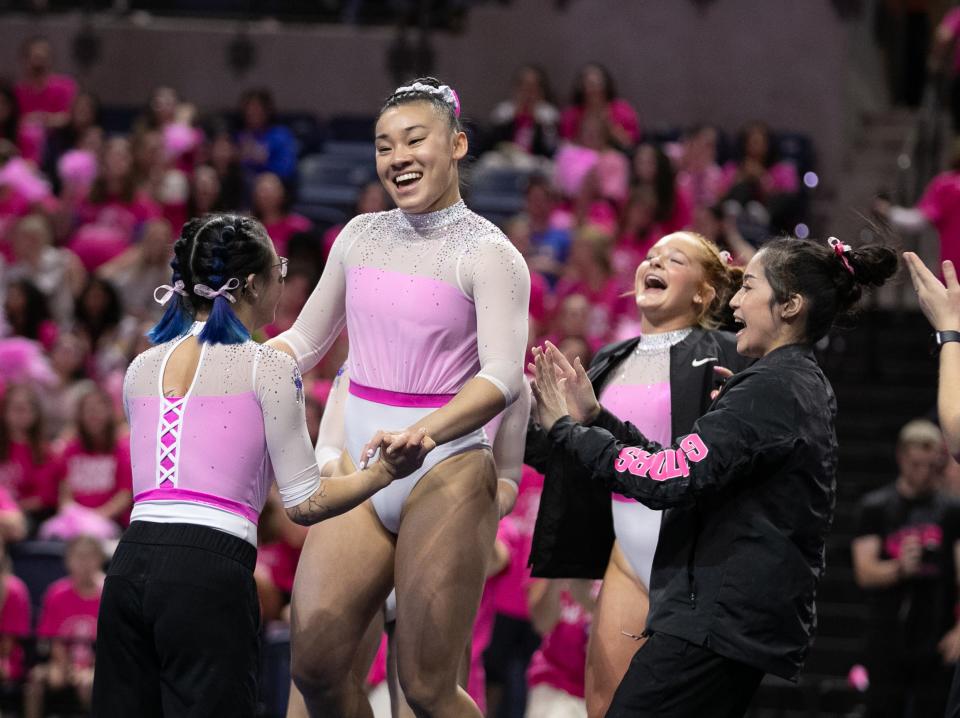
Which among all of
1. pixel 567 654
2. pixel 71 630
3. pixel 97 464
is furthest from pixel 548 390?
pixel 97 464

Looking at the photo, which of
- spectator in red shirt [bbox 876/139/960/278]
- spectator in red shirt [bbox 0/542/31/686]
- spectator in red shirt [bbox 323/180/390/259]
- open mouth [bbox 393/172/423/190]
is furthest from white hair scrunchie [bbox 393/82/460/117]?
spectator in red shirt [bbox 323/180/390/259]

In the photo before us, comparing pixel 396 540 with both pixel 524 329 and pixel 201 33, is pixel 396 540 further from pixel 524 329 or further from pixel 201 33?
pixel 201 33

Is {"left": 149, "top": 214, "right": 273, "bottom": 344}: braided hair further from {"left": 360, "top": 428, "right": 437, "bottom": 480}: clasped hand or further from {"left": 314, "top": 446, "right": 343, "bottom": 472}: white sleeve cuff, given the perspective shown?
{"left": 314, "top": 446, "right": 343, "bottom": 472}: white sleeve cuff

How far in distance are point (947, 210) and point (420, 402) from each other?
16.2ft

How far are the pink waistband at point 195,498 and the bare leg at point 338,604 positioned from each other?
326mm

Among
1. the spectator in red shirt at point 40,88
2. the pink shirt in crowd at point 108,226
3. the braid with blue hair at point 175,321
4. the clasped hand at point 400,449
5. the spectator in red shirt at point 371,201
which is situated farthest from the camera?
the spectator in red shirt at point 40,88

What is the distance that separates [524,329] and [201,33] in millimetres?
9253

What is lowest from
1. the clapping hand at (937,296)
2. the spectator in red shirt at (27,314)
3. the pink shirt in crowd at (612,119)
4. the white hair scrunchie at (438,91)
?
the spectator in red shirt at (27,314)

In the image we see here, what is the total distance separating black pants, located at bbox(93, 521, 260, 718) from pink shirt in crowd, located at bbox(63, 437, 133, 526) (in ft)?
14.3

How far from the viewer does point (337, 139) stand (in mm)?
11750

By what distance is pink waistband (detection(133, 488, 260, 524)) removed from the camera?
3.57 meters

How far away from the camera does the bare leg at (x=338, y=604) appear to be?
3807 millimetres

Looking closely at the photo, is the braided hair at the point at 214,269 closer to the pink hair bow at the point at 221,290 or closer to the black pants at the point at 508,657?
the pink hair bow at the point at 221,290

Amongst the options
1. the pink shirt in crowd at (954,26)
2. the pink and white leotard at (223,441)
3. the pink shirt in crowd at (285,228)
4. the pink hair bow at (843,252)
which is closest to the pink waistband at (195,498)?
the pink and white leotard at (223,441)
